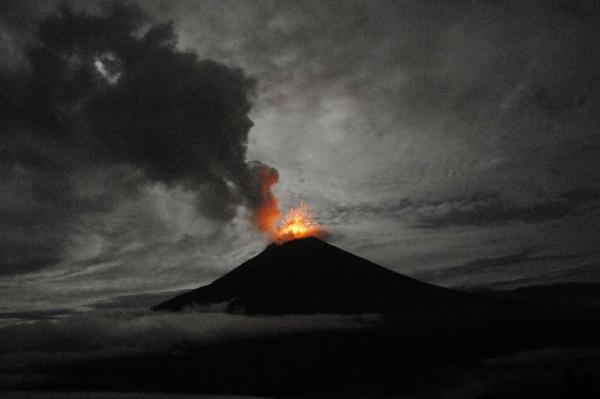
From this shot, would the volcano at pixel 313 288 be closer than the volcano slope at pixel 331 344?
No

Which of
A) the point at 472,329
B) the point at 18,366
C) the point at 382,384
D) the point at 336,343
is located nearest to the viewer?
the point at 382,384

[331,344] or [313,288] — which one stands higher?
[313,288]

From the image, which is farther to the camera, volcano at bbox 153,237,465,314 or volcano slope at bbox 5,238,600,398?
volcano at bbox 153,237,465,314

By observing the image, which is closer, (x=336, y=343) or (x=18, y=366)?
(x=336, y=343)

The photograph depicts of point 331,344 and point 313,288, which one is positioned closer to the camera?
point 331,344

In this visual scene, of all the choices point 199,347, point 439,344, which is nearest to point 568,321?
point 439,344

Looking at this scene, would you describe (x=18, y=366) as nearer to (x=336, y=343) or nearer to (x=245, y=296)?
(x=245, y=296)

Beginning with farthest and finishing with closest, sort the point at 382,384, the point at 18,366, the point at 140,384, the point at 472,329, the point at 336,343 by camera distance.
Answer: the point at 18,366 → the point at 472,329 → the point at 336,343 → the point at 140,384 → the point at 382,384

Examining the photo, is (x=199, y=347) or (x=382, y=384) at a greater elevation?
(x=199, y=347)
